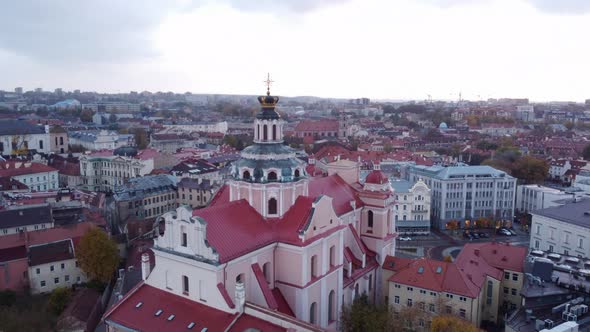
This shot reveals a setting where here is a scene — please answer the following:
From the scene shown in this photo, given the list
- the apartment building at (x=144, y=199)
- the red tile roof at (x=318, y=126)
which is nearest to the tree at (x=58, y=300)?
the apartment building at (x=144, y=199)

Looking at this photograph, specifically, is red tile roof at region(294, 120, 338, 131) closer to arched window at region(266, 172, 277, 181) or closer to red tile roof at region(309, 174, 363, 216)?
red tile roof at region(309, 174, 363, 216)

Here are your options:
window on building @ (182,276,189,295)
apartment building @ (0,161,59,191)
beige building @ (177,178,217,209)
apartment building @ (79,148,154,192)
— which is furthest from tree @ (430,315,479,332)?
apartment building @ (0,161,59,191)

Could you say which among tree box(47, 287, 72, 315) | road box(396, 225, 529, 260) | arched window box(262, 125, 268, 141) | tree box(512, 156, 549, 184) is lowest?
road box(396, 225, 529, 260)

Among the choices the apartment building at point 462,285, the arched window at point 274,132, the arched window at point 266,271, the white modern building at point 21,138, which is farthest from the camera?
the white modern building at point 21,138

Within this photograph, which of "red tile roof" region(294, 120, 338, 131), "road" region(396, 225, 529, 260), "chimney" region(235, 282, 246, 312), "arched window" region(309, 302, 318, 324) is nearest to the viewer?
"chimney" region(235, 282, 246, 312)

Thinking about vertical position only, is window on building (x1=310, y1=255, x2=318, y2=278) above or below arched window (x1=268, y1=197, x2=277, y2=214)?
below

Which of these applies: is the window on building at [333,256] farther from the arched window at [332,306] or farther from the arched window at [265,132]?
the arched window at [265,132]

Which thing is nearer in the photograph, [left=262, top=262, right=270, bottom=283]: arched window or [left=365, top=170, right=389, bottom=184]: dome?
[left=262, top=262, right=270, bottom=283]: arched window

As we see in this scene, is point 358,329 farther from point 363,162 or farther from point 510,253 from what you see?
point 363,162
